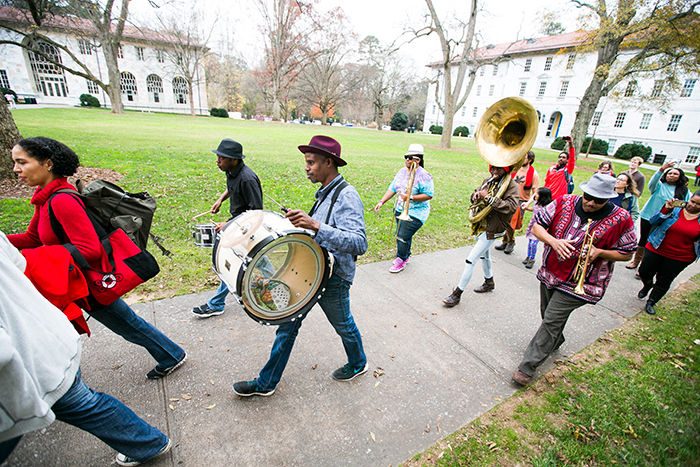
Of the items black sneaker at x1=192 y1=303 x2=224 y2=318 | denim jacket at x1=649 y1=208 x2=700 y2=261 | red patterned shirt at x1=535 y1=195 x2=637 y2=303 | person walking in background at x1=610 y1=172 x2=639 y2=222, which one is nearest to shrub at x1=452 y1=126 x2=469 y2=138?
person walking in background at x1=610 y1=172 x2=639 y2=222

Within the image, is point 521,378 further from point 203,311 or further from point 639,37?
point 639,37

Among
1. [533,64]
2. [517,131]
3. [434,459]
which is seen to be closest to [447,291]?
[517,131]

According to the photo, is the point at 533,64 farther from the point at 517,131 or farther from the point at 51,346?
the point at 51,346

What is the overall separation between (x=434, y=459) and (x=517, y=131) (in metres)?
3.58

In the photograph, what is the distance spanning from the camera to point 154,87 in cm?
4956

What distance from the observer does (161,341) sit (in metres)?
2.79

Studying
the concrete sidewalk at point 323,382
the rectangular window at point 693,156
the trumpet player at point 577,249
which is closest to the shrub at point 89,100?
the concrete sidewalk at point 323,382

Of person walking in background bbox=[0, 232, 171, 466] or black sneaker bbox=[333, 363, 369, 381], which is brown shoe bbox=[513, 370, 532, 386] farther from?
person walking in background bbox=[0, 232, 171, 466]

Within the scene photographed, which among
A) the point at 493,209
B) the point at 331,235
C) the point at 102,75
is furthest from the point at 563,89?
the point at 102,75

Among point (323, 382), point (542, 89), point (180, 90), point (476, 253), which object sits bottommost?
point (323, 382)

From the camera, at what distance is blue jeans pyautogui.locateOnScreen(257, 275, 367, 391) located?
8.39 ft

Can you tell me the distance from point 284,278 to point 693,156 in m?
48.5

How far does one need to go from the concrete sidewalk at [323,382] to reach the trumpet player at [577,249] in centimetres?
60

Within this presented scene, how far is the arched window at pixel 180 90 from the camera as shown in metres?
50.6
